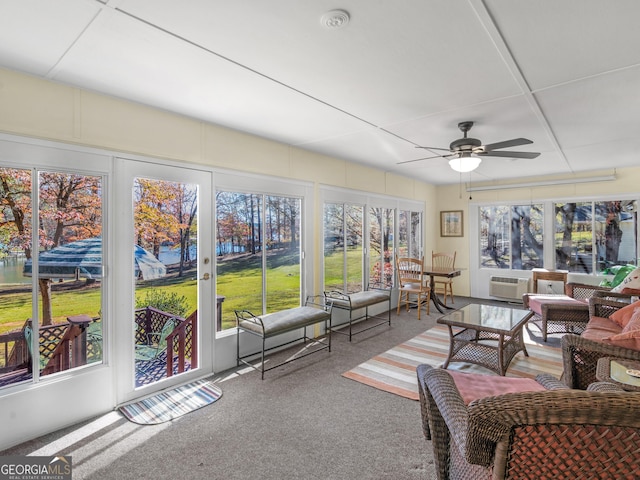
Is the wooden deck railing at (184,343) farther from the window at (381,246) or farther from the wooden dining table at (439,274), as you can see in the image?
the wooden dining table at (439,274)

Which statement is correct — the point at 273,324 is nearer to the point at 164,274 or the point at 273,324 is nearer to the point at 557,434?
the point at 164,274

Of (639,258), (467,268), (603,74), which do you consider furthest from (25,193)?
(639,258)

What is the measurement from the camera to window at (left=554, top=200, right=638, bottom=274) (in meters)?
5.49

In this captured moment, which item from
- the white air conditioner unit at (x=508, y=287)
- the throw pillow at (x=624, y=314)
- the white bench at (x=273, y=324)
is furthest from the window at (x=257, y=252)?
the white air conditioner unit at (x=508, y=287)

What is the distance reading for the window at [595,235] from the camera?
5.49m

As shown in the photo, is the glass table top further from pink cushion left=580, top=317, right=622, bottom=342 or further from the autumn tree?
the autumn tree

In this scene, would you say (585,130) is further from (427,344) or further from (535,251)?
(535,251)

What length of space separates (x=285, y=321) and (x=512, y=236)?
5.43 metres

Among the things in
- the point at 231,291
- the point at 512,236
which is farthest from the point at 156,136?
the point at 512,236

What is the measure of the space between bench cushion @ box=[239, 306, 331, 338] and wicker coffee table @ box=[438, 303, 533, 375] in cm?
129

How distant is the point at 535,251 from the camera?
6.34 meters

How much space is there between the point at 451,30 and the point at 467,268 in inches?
238

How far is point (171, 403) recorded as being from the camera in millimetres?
2645

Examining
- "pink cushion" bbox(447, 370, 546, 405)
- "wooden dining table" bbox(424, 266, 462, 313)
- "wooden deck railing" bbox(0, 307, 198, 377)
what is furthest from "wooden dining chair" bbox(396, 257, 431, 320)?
"wooden deck railing" bbox(0, 307, 198, 377)
